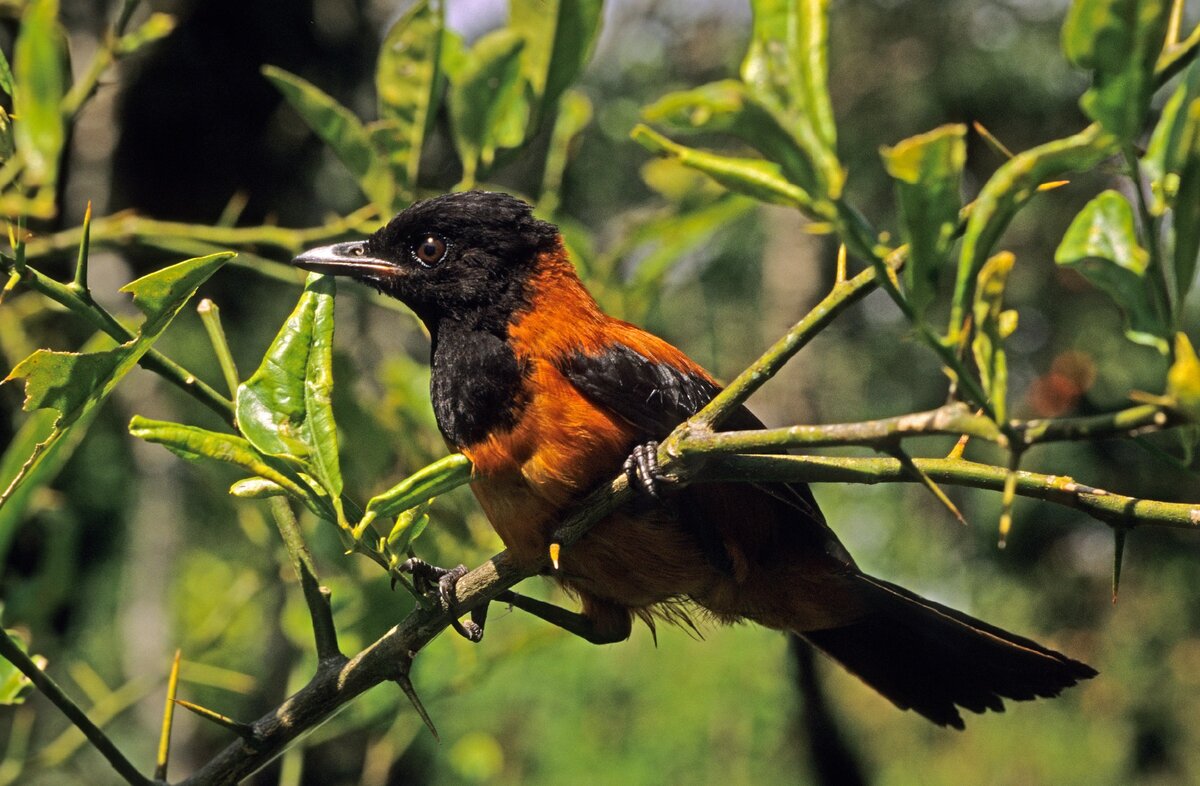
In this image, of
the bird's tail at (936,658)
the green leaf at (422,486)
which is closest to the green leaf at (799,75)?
the green leaf at (422,486)

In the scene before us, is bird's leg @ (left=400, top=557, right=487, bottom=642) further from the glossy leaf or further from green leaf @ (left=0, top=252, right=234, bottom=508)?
the glossy leaf

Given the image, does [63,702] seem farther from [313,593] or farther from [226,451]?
[226,451]

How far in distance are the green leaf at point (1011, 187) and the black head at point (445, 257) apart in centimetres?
193

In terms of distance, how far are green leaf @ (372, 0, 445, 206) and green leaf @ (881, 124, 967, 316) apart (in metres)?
1.77

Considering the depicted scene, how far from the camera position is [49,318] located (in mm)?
4406

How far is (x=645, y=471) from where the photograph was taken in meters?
2.14

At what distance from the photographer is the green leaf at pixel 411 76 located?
275 centimetres

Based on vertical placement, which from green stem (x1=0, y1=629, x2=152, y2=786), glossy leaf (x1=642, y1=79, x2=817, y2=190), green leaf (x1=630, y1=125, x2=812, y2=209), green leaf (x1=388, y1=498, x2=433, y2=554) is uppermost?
glossy leaf (x1=642, y1=79, x2=817, y2=190)

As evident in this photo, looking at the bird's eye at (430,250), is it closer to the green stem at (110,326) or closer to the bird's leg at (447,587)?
the bird's leg at (447,587)

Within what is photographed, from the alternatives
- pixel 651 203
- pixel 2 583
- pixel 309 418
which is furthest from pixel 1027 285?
pixel 309 418

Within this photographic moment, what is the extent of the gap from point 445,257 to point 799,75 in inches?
81.4

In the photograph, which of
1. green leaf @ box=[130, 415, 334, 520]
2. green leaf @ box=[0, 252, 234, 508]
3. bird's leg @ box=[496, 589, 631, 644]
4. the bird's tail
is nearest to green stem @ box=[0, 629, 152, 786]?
green leaf @ box=[0, 252, 234, 508]

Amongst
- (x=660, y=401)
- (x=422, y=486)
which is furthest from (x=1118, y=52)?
(x=660, y=401)

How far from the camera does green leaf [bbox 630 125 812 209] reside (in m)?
1.18
